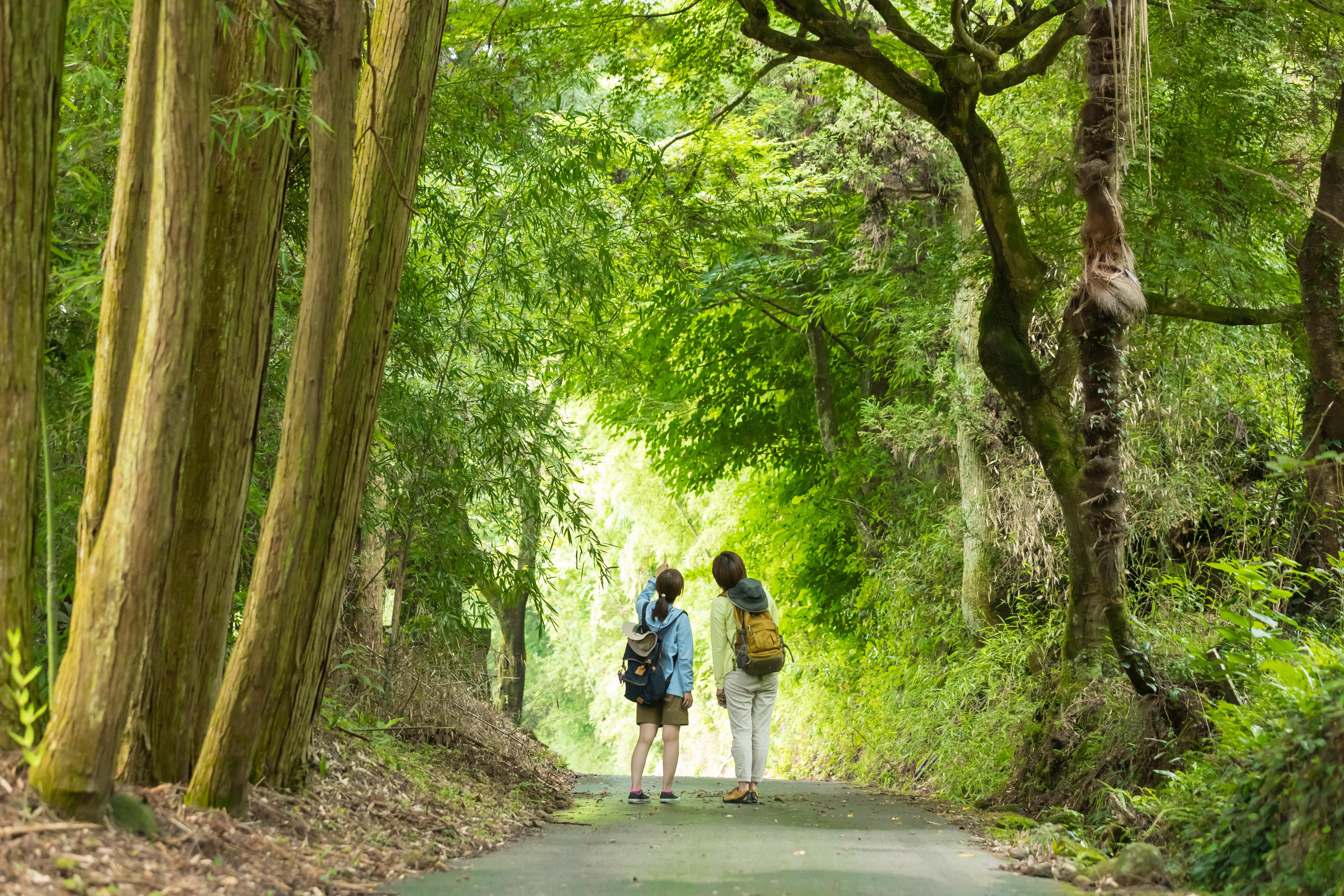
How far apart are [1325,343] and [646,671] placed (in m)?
5.96

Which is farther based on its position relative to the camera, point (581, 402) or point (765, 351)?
point (581, 402)

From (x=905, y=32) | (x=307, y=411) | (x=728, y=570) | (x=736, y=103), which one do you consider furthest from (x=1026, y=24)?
(x=307, y=411)

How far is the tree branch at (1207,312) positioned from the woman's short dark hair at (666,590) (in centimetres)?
435

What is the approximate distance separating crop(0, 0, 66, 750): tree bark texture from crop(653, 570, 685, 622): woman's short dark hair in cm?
574

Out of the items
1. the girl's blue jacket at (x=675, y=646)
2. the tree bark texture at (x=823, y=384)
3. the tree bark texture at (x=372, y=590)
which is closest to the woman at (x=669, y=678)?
the girl's blue jacket at (x=675, y=646)

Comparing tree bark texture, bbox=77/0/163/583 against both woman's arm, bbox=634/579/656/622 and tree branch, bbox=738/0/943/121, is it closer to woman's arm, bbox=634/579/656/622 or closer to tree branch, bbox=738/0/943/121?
tree branch, bbox=738/0/943/121

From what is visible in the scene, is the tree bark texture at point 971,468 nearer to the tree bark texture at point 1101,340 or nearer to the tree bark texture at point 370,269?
the tree bark texture at point 1101,340

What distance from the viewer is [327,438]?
581 centimetres

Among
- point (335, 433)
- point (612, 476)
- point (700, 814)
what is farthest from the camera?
point (612, 476)

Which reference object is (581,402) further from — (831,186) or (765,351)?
(831,186)

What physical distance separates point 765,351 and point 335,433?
1269cm

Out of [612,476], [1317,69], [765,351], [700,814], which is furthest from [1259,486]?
[612,476]

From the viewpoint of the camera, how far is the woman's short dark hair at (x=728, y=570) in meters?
10.0

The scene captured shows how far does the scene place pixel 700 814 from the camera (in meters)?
8.61
